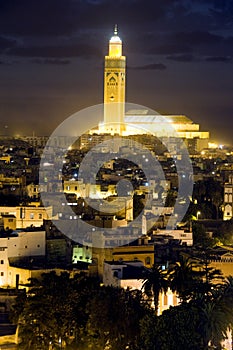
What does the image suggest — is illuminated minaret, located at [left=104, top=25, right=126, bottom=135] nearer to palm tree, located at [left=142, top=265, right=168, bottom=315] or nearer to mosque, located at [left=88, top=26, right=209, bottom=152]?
mosque, located at [left=88, top=26, right=209, bottom=152]

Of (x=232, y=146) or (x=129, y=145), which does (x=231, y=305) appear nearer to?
(x=129, y=145)

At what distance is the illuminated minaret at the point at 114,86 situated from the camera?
49750mm

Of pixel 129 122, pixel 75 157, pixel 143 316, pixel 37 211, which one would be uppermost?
pixel 129 122

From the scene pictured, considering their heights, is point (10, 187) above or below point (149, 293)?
above

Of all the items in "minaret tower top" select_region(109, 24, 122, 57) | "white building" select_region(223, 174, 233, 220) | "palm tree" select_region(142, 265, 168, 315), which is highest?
"minaret tower top" select_region(109, 24, 122, 57)

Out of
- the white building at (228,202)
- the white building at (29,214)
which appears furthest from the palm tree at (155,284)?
the white building at (228,202)

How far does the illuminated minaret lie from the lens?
49750 millimetres

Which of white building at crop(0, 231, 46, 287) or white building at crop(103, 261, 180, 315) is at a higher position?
white building at crop(0, 231, 46, 287)

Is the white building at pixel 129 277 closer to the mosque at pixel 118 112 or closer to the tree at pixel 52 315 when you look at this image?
the tree at pixel 52 315

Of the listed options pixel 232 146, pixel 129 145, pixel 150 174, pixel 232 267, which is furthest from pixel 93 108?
pixel 232 267

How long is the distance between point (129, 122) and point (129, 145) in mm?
7708

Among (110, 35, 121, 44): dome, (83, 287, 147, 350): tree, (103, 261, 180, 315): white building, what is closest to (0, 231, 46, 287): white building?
(103, 261, 180, 315): white building

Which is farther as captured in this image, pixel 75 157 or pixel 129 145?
pixel 129 145

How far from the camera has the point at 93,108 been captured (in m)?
50.2
